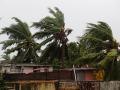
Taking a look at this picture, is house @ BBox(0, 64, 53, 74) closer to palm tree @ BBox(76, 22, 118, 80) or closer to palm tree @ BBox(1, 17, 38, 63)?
palm tree @ BBox(1, 17, 38, 63)

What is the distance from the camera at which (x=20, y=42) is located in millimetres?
37125

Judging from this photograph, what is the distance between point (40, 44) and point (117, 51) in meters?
9.59

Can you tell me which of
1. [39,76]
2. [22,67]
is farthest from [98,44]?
[22,67]

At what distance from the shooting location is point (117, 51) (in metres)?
26.6

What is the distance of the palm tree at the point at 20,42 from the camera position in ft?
122

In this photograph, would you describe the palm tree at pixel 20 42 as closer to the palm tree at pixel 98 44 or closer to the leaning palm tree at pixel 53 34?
the leaning palm tree at pixel 53 34

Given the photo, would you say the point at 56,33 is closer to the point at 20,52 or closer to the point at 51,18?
the point at 51,18

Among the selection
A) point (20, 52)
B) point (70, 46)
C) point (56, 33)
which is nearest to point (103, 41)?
point (56, 33)

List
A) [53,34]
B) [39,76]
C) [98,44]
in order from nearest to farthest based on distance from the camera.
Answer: [98,44]
[39,76]
[53,34]

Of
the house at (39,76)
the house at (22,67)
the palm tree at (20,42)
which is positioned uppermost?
the palm tree at (20,42)

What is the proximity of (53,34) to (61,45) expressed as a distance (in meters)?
1.52

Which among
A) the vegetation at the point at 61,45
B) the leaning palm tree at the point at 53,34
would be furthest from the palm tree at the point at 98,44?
the leaning palm tree at the point at 53,34

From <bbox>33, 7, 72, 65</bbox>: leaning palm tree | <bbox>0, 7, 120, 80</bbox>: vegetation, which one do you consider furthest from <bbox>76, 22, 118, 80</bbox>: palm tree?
<bbox>33, 7, 72, 65</bbox>: leaning palm tree

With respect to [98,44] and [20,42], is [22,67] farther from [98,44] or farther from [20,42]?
[98,44]
